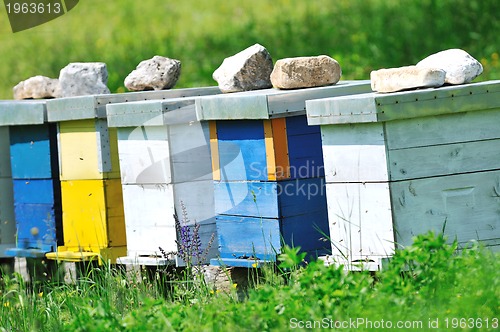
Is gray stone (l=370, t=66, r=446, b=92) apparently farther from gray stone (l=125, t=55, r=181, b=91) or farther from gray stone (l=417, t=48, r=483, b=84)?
gray stone (l=125, t=55, r=181, b=91)

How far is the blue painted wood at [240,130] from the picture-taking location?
15.0ft

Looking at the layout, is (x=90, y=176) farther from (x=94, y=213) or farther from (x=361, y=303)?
(x=361, y=303)

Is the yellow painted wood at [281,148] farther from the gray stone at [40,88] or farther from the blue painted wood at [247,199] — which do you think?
the gray stone at [40,88]

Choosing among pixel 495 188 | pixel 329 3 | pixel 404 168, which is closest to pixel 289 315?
pixel 404 168

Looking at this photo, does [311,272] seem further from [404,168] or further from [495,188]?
[495,188]

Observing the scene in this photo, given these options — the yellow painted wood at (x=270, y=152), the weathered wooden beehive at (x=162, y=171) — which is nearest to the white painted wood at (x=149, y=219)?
the weathered wooden beehive at (x=162, y=171)

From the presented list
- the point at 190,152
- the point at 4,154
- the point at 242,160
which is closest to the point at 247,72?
the point at 190,152

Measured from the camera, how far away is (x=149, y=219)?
5.13 m

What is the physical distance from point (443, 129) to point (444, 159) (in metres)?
0.13

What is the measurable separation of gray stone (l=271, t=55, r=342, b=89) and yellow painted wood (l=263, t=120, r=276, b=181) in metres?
0.50

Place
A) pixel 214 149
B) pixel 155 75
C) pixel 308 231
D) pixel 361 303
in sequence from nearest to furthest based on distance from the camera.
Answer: pixel 361 303
pixel 308 231
pixel 214 149
pixel 155 75

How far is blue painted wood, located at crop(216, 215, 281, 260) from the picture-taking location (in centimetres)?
455

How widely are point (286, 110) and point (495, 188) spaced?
1063 mm

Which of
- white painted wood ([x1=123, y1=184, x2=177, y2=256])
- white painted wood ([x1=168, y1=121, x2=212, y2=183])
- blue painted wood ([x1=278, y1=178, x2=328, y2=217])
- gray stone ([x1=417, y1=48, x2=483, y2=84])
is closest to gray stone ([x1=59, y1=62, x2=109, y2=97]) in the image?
white painted wood ([x1=123, y1=184, x2=177, y2=256])
